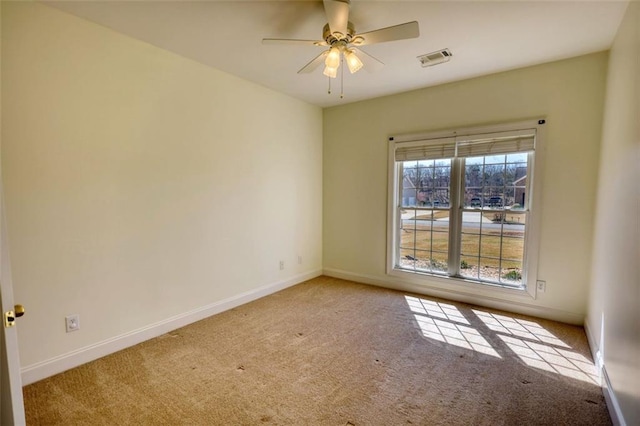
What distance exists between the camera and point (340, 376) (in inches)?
89.3

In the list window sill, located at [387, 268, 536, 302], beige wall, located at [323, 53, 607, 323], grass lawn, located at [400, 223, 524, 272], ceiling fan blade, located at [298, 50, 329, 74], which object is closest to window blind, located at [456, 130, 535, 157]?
beige wall, located at [323, 53, 607, 323]

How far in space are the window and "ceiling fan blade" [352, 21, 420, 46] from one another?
1.89m

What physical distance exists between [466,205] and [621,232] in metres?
1.80

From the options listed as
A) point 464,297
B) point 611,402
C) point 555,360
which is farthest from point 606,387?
point 464,297

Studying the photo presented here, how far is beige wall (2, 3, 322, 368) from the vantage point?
213 centimetres

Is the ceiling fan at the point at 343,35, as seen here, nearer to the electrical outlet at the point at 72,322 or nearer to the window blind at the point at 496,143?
the window blind at the point at 496,143

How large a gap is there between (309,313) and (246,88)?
8.69 ft

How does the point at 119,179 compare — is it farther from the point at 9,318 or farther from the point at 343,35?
the point at 343,35

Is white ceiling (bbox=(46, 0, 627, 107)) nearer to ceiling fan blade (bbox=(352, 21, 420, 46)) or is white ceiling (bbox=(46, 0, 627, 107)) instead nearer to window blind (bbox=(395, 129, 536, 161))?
ceiling fan blade (bbox=(352, 21, 420, 46))

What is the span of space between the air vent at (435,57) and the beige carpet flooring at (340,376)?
2.59m

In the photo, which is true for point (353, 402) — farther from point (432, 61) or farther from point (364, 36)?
point (432, 61)

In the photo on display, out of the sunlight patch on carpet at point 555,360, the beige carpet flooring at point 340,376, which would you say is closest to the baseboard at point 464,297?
the beige carpet flooring at point 340,376

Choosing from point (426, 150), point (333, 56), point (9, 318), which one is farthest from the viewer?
point (426, 150)

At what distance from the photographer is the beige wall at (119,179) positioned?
6.98 feet
